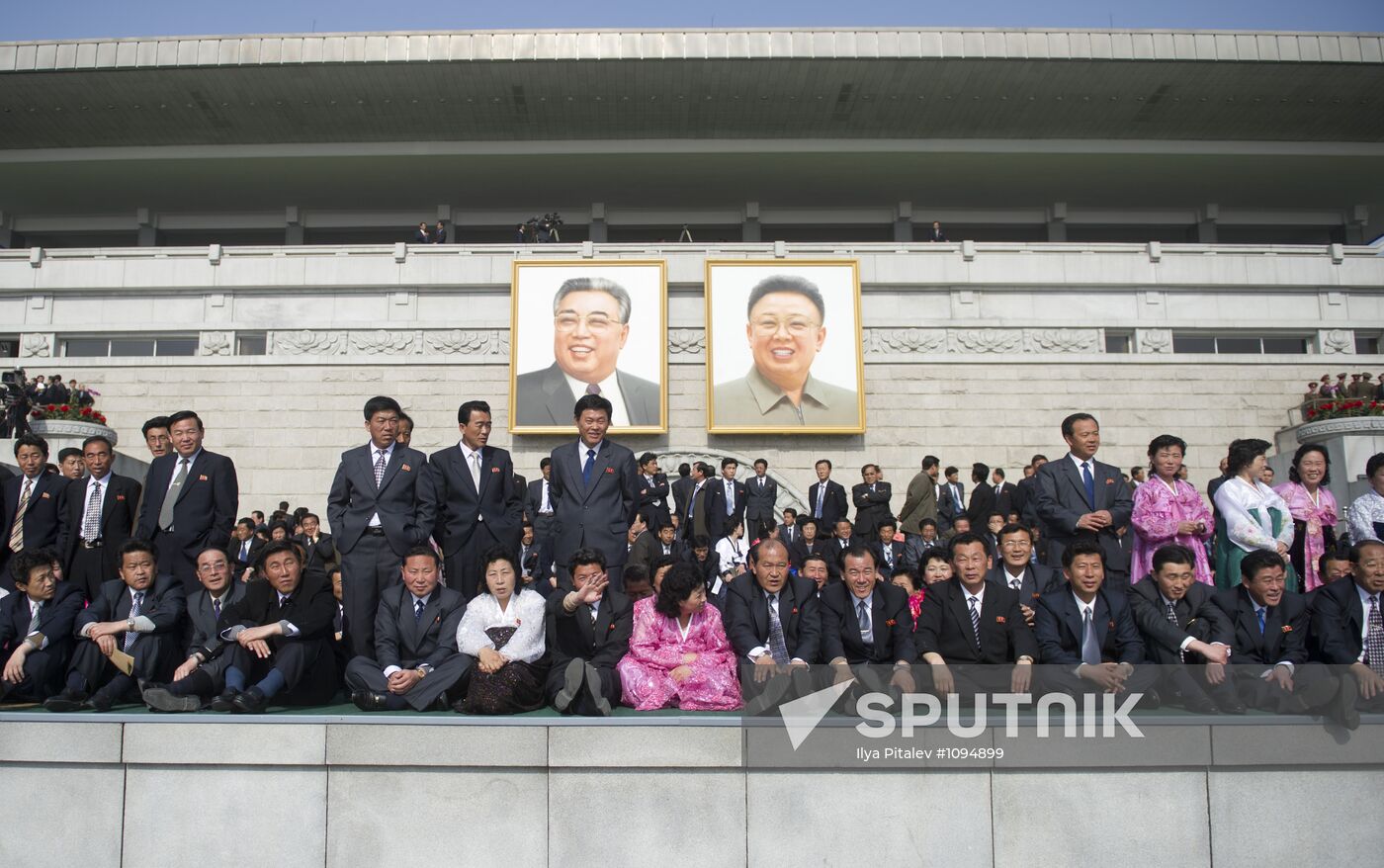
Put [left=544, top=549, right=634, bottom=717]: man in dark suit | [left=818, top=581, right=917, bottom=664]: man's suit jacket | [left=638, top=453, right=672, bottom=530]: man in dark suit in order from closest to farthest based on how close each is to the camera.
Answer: [left=544, top=549, right=634, bottom=717]: man in dark suit
[left=818, top=581, right=917, bottom=664]: man's suit jacket
[left=638, top=453, right=672, bottom=530]: man in dark suit

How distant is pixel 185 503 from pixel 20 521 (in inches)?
46.3

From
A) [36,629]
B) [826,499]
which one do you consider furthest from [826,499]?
[36,629]

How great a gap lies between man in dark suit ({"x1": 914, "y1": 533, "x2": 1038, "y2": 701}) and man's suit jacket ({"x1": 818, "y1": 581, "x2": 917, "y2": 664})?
0.11 m

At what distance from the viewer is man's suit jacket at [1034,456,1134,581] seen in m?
6.26

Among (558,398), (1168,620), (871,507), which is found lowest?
(1168,620)

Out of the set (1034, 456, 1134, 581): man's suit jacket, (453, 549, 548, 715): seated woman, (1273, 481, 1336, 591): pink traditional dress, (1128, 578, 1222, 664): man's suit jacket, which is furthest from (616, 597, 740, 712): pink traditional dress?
(1273, 481, 1336, 591): pink traditional dress

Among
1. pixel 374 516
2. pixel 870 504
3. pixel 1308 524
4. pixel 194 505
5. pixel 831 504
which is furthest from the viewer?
pixel 831 504

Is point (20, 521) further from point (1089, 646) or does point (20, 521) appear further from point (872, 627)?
point (1089, 646)

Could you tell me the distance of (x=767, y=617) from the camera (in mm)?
5488

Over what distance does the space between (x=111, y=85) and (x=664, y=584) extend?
1987 centimetres

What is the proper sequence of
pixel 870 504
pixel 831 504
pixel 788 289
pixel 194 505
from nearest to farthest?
1. pixel 194 505
2. pixel 870 504
3. pixel 831 504
4. pixel 788 289

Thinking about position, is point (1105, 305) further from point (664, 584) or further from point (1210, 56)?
point (664, 584)

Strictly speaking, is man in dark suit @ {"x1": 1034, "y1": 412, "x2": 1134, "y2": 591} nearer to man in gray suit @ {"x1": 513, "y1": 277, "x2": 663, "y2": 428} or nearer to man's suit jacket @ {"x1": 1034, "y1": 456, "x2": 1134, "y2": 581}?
man's suit jacket @ {"x1": 1034, "y1": 456, "x2": 1134, "y2": 581}

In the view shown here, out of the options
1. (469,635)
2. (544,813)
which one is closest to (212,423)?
(469,635)
